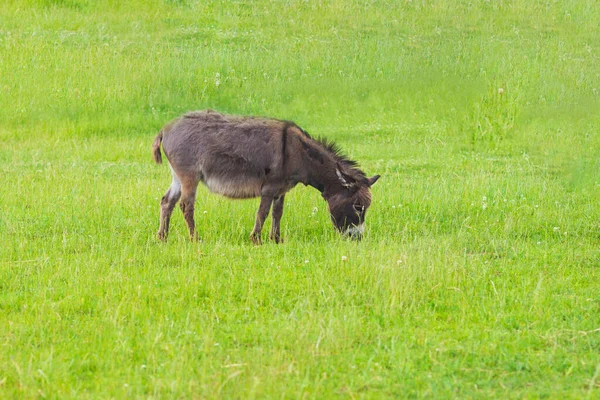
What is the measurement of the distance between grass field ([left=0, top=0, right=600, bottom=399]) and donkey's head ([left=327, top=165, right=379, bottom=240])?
0.32 metres

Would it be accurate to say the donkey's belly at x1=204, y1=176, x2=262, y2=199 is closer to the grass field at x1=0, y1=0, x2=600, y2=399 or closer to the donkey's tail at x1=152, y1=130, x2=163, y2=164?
the grass field at x1=0, y1=0, x2=600, y2=399

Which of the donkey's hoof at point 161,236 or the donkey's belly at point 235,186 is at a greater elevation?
the donkey's belly at point 235,186

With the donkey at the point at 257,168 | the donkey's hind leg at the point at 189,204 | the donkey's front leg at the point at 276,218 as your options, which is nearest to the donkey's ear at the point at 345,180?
the donkey at the point at 257,168

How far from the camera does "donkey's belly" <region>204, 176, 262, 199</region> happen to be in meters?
9.98

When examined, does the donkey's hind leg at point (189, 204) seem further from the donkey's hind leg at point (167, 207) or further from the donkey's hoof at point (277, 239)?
the donkey's hoof at point (277, 239)

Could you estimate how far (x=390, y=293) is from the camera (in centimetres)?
740

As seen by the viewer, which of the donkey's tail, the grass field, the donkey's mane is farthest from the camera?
the donkey's tail

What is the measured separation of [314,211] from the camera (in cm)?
1107

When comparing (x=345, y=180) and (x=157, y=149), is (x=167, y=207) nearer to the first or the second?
(x=157, y=149)

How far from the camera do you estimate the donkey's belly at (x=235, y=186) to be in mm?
9984

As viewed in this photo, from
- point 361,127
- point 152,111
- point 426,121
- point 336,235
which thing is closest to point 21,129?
point 152,111

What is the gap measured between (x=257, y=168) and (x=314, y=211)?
4.57ft

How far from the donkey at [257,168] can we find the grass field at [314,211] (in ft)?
1.45

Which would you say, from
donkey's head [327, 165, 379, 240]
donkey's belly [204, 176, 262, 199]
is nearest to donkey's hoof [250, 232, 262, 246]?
donkey's belly [204, 176, 262, 199]
